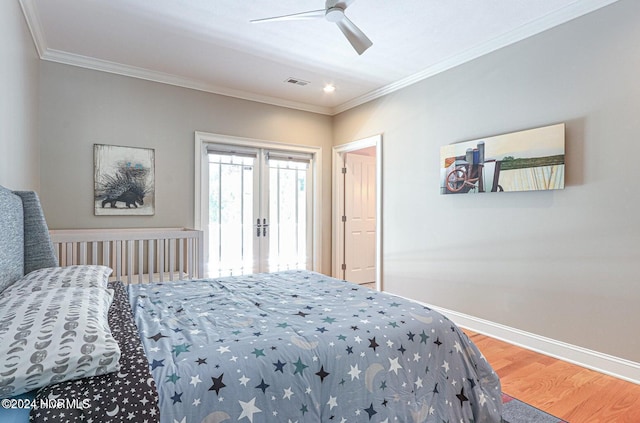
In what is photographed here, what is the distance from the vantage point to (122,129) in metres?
3.79

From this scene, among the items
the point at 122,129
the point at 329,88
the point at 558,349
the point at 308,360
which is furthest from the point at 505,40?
the point at 122,129

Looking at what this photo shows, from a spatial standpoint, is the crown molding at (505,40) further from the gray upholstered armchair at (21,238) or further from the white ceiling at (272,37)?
the gray upholstered armchair at (21,238)

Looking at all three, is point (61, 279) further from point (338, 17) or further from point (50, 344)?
point (338, 17)

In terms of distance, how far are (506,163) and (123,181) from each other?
3.87 meters

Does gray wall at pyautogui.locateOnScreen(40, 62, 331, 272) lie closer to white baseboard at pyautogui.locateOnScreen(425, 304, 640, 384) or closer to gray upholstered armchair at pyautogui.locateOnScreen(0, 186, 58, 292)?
gray upholstered armchair at pyautogui.locateOnScreen(0, 186, 58, 292)

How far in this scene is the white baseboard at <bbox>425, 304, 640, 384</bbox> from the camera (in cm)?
242

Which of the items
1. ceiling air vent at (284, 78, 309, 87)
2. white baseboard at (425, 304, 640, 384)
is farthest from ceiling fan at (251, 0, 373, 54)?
white baseboard at (425, 304, 640, 384)

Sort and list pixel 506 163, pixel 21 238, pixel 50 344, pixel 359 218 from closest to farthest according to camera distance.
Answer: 1. pixel 50 344
2. pixel 21 238
3. pixel 506 163
4. pixel 359 218

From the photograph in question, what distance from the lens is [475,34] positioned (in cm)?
306

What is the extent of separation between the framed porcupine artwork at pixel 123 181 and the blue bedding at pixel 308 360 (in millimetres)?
2105

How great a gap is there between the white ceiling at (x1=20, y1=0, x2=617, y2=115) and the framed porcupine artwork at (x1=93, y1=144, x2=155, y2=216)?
88cm

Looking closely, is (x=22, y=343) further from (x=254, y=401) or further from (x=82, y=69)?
(x=82, y=69)

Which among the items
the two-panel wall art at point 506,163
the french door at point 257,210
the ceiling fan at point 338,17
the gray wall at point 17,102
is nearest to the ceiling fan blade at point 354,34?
the ceiling fan at point 338,17

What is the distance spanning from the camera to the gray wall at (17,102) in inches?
85.2
